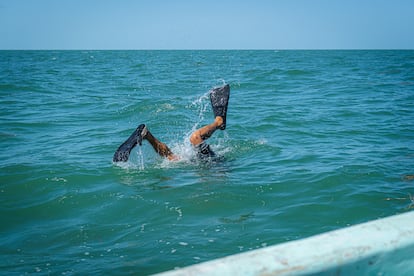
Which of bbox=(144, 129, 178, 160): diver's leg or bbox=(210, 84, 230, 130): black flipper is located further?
bbox=(210, 84, 230, 130): black flipper

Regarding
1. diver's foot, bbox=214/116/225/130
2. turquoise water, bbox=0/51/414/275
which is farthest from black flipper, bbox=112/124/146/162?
diver's foot, bbox=214/116/225/130

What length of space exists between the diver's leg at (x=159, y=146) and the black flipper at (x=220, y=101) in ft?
3.30

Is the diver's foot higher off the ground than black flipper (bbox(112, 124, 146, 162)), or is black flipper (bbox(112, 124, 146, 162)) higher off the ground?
the diver's foot

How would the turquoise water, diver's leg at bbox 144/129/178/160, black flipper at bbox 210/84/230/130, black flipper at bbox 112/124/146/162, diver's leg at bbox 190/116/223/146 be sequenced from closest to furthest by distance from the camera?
the turquoise water < black flipper at bbox 112/124/146/162 < diver's leg at bbox 144/129/178/160 < diver's leg at bbox 190/116/223/146 < black flipper at bbox 210/84/230/130

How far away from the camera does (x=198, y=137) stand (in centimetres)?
702

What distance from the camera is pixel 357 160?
7.47 meters

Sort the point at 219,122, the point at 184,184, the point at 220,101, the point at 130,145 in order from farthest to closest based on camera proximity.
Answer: the point at 220,101
the point at 219,122
the point at 130,145
the point at 184,184

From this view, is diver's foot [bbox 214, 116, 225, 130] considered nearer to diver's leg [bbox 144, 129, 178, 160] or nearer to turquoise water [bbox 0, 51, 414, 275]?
turquoise water [bbox 0, 51, 414, 275]

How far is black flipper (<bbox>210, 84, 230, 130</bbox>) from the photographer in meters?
7.16

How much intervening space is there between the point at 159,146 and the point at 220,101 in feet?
4.30

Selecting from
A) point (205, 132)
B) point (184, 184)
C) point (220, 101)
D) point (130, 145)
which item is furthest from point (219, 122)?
point (130, 145)

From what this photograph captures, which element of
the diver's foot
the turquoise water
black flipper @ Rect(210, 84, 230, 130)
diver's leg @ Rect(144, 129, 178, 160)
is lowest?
the turquoise water

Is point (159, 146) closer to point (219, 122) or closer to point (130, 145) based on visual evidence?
point (130, 145)

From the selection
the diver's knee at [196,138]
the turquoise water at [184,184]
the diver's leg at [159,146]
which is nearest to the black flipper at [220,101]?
the diver's knee at [196,138]
